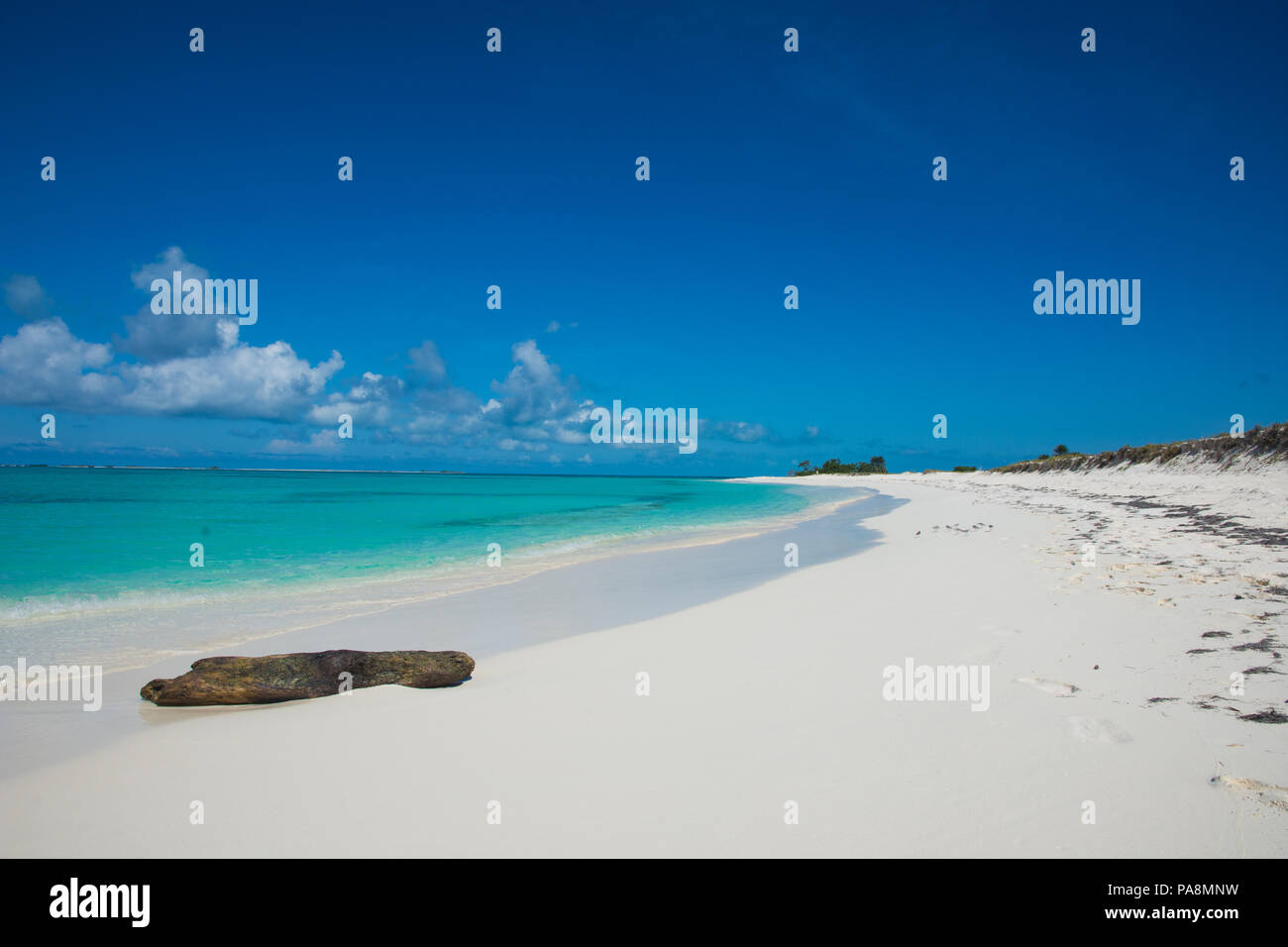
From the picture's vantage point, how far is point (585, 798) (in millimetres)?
3445

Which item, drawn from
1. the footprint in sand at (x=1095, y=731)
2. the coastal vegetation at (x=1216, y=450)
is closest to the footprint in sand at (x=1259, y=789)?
the footprint in sand at (x=1095, y=731)

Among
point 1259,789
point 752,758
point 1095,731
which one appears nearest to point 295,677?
point 752,758

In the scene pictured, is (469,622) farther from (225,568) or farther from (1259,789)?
(225,568)

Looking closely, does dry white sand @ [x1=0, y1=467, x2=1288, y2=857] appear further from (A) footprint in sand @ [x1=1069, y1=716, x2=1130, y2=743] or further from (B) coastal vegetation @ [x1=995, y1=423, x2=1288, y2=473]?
(B) coastal vegetation @ [x1=995, y1=423, x2=1288, y2=473]

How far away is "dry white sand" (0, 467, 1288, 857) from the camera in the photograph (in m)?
3.08

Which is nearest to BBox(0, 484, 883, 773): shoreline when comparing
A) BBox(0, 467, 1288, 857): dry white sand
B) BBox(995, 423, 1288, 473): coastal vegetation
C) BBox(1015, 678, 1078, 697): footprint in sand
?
BBox(0, 467, 1288, 857): dry white sand

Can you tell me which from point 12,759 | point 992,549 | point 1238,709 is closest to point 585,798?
point 12,759

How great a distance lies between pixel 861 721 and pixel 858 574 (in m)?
7.23

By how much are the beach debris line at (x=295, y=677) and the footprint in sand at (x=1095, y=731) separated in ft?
→ 16.6

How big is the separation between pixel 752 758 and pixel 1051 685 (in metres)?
2.93

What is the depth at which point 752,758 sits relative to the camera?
3.91 metres

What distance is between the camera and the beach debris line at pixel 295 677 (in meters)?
5.28

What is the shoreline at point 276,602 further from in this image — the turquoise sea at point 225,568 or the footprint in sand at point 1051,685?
the footprint in sand at point 1051,685
